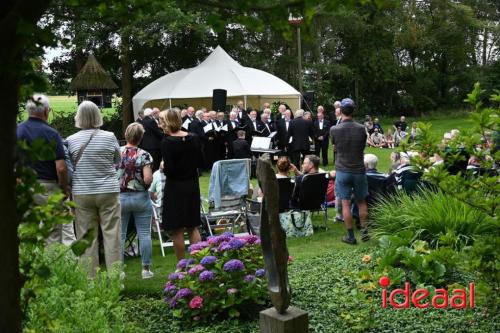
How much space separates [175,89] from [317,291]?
16778mm

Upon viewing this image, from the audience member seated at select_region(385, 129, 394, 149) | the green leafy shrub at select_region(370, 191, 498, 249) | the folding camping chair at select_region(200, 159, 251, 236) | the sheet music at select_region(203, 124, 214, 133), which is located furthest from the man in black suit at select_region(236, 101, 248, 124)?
the green leafy shrub at select_region(370, 191, 498, 249)

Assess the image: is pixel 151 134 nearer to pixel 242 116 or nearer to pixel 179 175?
pixel 242 116

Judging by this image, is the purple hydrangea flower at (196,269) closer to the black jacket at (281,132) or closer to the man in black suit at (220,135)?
the black jacket at (281,132)

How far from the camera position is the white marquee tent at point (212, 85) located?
2156 cm

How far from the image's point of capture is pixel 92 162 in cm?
575

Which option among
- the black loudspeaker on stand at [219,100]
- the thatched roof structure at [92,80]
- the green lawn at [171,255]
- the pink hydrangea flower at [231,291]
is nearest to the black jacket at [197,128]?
the black loudspeaker on stand at [219,100]

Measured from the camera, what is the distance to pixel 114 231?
598cm

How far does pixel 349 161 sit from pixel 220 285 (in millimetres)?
3237

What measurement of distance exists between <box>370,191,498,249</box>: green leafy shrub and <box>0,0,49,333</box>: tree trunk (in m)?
4.72

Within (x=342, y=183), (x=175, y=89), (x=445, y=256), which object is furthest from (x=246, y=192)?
(x=175, y=89)

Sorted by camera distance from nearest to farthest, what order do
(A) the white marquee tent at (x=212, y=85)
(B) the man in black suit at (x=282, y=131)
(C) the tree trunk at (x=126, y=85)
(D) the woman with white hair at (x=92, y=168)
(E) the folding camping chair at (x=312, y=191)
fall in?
(D) the woman with white hair at (x=92, y=168) → (E) the folding camping chair at (x=312, y=191) → (B) the man in black suit at (x=282, y=131) → (A) the white marquee tent at (x=212, y=85) → (C) the tree trunk at (x=126, y=85)

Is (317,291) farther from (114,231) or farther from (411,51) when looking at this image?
(411,51)

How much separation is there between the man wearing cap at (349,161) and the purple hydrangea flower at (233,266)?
3.14 metres

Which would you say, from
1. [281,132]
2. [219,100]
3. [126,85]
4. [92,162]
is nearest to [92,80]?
[219,100]
